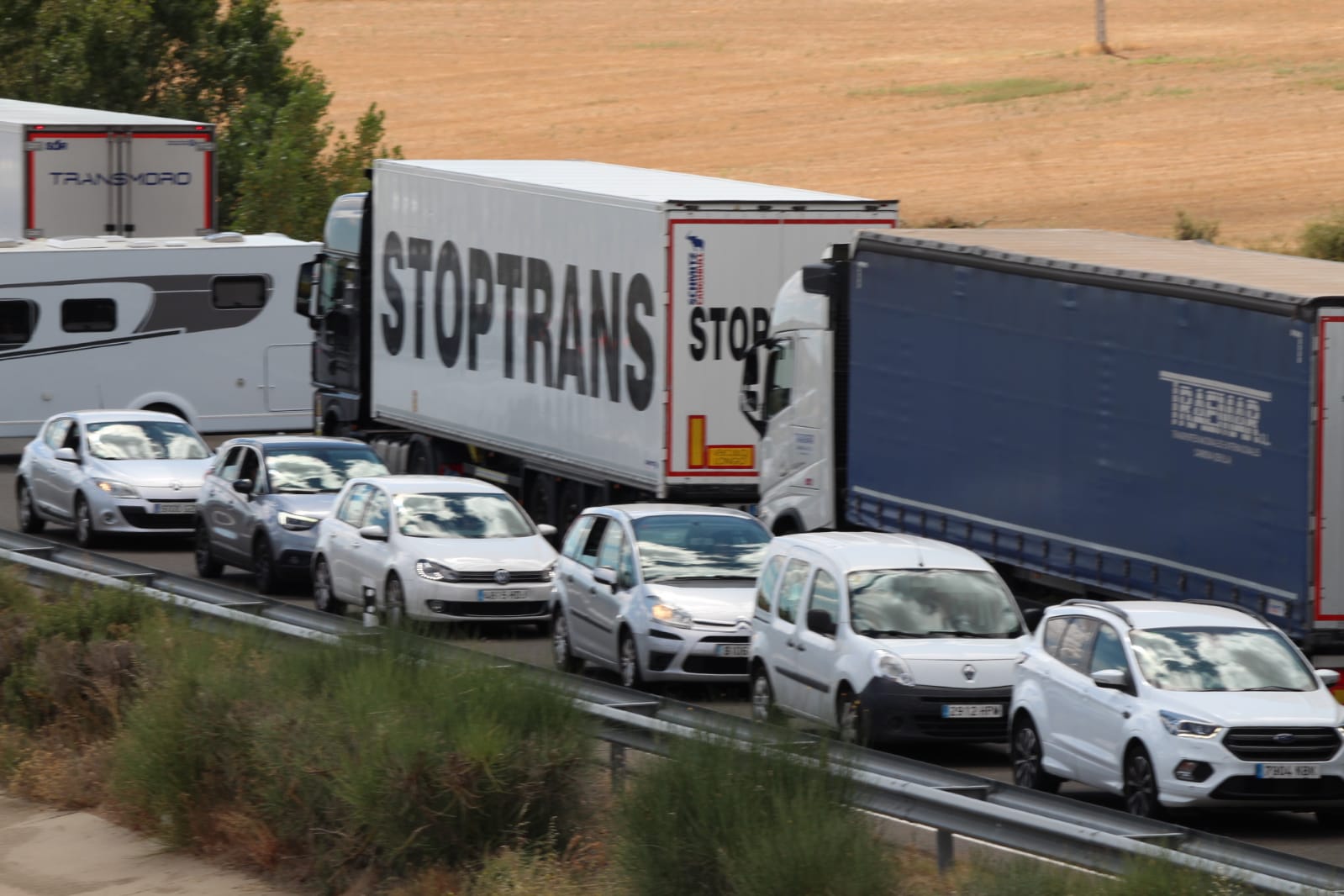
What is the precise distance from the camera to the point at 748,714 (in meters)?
18.0

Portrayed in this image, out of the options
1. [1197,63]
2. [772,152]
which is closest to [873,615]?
[772,152]

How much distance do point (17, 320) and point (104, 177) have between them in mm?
2892

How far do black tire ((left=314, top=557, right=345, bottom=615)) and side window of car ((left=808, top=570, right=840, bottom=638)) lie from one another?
6.83 meters

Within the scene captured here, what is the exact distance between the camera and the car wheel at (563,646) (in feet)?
64.5

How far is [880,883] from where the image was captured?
9859 millimetres

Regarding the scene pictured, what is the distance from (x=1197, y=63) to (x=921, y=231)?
2976 inches

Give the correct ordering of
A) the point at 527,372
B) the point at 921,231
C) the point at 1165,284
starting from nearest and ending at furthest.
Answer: the point at 1165,284 < the point at 921,231 < the point at 527,372

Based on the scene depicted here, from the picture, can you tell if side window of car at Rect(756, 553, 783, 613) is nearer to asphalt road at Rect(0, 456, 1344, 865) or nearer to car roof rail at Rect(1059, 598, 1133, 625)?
asphalt road at Rect(0, 456, 1344, 865)

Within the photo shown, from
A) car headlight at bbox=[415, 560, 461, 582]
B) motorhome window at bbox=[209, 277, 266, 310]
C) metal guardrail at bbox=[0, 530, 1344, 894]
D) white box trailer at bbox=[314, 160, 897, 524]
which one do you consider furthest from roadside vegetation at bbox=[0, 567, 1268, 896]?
motorhome window at bbox=[209, 277, 266, 310]

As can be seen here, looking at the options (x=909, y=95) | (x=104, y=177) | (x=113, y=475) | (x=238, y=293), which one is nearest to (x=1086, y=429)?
(x=113, y=475)

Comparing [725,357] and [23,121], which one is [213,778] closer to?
[725,357]

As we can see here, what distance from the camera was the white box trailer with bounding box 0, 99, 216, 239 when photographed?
35656 mm

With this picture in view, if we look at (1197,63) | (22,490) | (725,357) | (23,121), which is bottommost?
(22,490)

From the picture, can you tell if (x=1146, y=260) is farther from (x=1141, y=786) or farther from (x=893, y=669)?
(x=1141, y=786)
